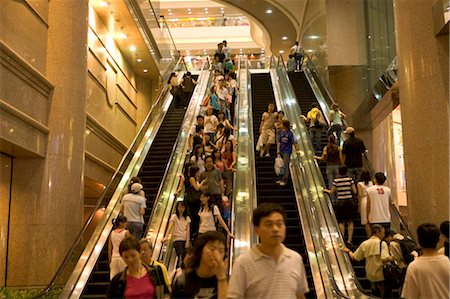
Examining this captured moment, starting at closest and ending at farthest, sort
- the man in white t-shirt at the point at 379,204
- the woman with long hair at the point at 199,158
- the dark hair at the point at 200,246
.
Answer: the dark hair at the point at 200,246
the man in white t-shirt at the point at 379,204
the woman with long hair at the point at 199,158

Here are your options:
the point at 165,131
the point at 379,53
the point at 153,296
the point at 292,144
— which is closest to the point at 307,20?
the point at 379,53

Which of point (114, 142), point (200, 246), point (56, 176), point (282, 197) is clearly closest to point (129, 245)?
point (200, 246)

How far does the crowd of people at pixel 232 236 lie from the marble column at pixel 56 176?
5.18ft

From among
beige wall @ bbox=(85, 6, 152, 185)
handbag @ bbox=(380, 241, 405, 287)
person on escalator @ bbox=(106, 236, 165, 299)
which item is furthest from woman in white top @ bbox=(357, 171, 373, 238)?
beige wall @ bbox=(85, 6, 152, 185)

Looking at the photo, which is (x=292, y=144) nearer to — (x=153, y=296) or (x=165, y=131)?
(x=165, y=131)

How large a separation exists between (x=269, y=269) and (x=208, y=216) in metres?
5.13

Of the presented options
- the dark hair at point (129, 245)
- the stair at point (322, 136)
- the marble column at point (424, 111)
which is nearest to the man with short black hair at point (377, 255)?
the stair at point (322, 136)

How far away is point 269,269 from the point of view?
10.5 feet

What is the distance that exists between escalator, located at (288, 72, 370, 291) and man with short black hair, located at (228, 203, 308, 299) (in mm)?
4950

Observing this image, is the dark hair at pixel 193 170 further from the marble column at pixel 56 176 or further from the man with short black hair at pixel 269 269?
the man with short black hair at pixel 269 269

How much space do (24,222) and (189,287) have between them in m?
7.29

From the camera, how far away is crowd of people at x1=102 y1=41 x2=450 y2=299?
329 centimetres

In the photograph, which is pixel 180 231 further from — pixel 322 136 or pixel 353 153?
pixel 322 136

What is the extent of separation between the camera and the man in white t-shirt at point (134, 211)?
8.67 m
